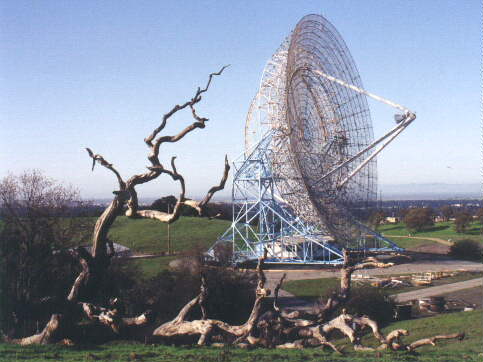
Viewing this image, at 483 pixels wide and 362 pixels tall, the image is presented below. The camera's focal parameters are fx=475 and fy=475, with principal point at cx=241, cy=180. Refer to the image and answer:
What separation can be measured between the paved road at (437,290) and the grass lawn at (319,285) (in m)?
0.84

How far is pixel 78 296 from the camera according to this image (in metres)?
12.4

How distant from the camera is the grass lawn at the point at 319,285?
3147cm

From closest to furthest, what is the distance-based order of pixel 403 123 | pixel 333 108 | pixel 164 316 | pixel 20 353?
pixel 20 353 < pixel 164 316 < pixel 403 123 < pixel 333 108

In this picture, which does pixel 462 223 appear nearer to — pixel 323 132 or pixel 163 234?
pixel 163 234

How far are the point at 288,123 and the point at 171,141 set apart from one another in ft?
52.8

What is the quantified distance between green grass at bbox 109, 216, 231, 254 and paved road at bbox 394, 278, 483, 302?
28984 millimetres

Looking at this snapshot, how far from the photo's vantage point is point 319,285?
114ft

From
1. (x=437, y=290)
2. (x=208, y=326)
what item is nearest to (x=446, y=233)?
(x=437, y=290)

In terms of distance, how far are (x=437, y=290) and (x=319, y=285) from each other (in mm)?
8017

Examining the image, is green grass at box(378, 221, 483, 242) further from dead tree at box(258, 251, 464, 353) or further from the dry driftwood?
the dry driftwood

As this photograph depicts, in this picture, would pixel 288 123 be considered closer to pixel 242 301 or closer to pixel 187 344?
pixel 242 301

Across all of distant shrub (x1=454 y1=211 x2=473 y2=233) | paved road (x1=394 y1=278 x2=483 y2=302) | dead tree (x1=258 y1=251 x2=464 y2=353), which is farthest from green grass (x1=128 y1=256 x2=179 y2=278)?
distant shrub (x1=454 y1=211 x2=473 y2=233)

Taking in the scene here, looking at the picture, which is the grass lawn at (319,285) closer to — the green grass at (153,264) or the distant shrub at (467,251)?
the green grass at (153,264)

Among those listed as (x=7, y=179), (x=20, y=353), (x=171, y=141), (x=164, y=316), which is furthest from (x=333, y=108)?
(x=20, y=353)
